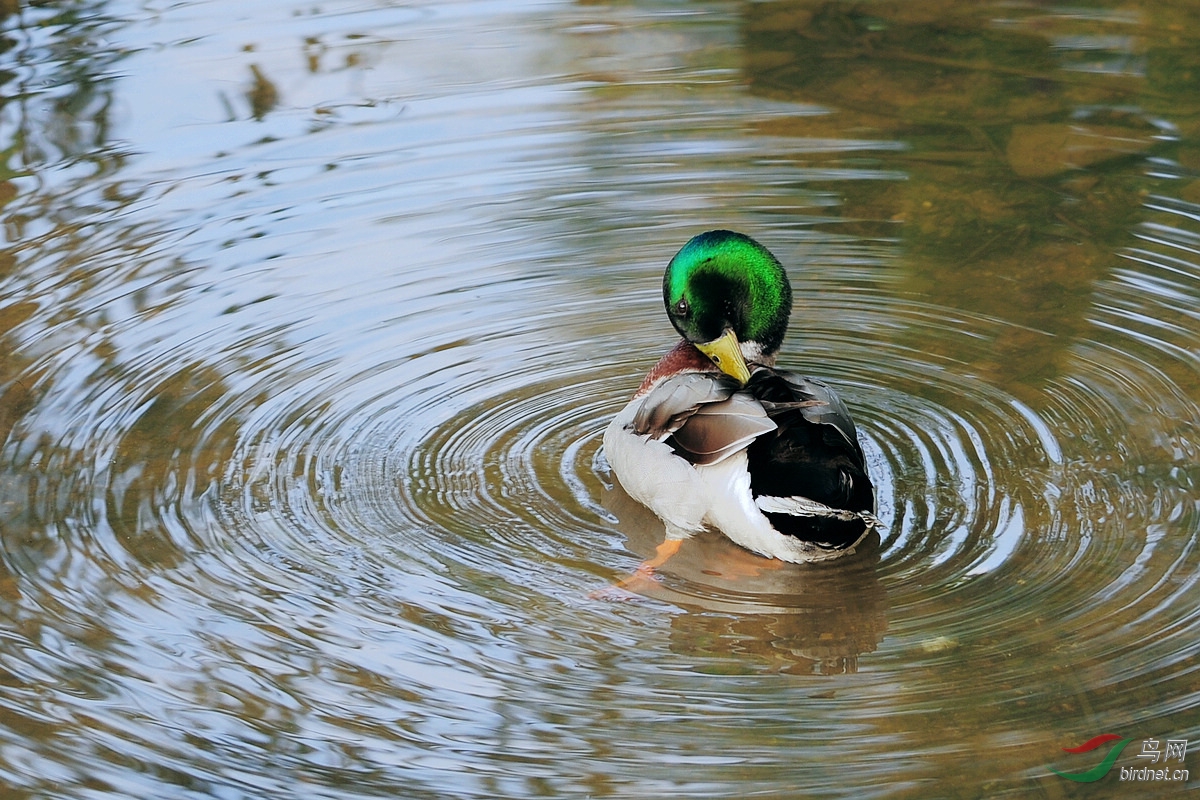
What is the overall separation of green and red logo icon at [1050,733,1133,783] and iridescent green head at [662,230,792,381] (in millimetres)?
1941

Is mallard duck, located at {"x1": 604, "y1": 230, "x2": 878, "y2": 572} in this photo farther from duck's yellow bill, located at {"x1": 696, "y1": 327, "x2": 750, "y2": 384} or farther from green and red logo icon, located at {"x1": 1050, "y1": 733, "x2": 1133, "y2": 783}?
green and red logo icon, located at {"x1": 1050, "y1": 733, "x2": 1133, "y2": 783}

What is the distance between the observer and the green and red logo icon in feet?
12.5

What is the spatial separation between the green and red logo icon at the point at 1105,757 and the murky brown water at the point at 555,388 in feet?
0.08

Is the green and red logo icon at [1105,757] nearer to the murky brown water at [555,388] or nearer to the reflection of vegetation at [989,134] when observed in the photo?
the murky brown water at [555,388]

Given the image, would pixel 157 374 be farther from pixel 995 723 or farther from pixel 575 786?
pixel 995 723

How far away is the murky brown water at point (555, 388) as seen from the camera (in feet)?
13.4

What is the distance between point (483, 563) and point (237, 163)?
3785 millimetres

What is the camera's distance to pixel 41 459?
17.9 feet

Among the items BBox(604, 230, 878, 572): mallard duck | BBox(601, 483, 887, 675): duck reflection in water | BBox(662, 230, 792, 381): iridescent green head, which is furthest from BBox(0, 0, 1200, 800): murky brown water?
BBox(662, 230, 792, 381): iridescent green head

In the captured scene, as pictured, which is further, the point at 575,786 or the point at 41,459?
the point at 41,459

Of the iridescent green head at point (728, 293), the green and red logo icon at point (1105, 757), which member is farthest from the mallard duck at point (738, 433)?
the green and red logo icon at point (1105, 757)

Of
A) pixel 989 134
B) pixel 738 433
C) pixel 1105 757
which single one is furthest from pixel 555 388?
pixel 989 134

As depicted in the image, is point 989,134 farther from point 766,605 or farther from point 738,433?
point 766,605

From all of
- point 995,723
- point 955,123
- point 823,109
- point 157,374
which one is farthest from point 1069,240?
point 157,374
